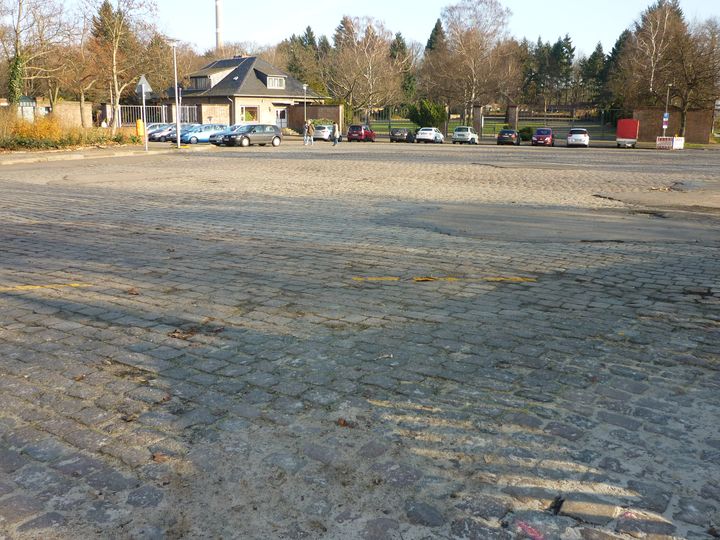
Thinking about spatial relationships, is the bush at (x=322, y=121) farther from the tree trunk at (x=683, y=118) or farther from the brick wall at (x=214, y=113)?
the tree trunk at (x=683, y=118)

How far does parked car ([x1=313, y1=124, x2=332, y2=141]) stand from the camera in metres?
58.4

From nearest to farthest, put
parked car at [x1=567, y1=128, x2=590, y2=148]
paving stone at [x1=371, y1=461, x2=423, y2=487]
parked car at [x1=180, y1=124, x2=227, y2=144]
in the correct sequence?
paving stone at [x1=371, y1=461, x2=423, y2=487] < parked car at [x1=180, y1=124, x2=227, y2=144] < parked car at [x1=567, y1=128, x2=590, y2=148]

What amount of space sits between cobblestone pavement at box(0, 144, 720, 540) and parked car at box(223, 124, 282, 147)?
35452 mm

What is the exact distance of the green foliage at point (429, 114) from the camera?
7100cm

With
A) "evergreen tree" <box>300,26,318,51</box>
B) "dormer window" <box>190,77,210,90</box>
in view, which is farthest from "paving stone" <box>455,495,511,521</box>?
"evergreen tree" <box>300,26,318,51</box>

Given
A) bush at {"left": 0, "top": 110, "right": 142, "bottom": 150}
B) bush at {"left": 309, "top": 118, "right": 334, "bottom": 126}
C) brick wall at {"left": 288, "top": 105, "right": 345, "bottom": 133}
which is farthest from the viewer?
brick wall at {"left": 288, "top": 105, "right": 345, "bottom": 133}

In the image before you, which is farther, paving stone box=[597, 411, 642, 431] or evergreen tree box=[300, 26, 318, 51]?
evergreen tree box=[300, 26, 318, 51]

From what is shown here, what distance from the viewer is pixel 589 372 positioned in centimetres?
494

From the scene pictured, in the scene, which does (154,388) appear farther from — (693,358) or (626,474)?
(693,358)

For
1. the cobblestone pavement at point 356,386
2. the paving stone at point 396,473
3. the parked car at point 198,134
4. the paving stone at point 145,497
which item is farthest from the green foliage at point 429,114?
the paving stone at point 145,497

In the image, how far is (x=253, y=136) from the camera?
4553 centimetres

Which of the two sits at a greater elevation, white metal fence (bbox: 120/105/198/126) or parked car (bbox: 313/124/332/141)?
white metal fence (bbox: 120/105/198/126)

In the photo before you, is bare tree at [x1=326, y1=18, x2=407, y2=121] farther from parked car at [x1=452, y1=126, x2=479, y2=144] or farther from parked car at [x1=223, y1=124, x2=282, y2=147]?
parked car at [x1=223, y1=124, x2=282, y2=147]

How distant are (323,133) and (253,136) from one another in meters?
13.9
